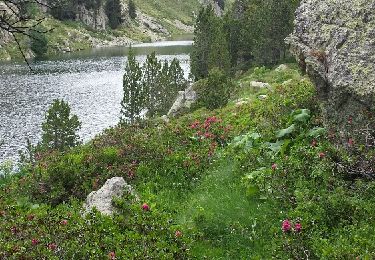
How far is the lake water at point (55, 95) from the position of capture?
61009mm

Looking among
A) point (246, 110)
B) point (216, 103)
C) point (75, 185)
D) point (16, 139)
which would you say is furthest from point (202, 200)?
point (16, 139)

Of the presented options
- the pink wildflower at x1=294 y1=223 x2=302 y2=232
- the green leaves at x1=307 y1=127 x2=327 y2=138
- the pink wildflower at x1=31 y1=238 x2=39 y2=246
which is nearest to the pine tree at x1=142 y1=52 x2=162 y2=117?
the green leaves at x1=307 y1=127 x2=327 y2=138

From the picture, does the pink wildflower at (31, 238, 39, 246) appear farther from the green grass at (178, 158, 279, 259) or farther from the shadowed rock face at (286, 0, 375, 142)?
the shadowed rock face at (286, 0, 375, 142)

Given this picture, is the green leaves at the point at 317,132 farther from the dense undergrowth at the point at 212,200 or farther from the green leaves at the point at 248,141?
the green leaves at the point at 248,141

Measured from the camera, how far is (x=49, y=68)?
373 ft

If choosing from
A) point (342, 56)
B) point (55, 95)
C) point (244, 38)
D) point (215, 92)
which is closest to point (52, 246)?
point (342, 56)

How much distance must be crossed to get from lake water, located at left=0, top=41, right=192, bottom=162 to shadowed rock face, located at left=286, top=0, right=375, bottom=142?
45.1 metres

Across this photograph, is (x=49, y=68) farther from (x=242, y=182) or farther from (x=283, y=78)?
(x=242, y=182)

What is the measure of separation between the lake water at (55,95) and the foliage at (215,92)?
847 inches

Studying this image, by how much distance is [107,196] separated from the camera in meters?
12.2

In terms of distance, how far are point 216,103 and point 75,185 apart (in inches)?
972

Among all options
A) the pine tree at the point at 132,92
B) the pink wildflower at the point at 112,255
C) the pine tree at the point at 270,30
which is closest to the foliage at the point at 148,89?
the pine tree at the point at 132,92

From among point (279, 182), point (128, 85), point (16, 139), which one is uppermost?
point (279, 182)

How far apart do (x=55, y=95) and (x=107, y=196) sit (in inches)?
2881
